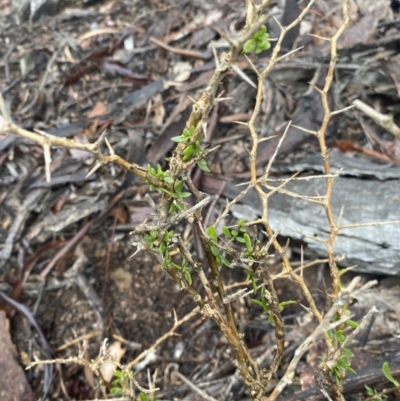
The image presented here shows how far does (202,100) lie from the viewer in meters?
0.94

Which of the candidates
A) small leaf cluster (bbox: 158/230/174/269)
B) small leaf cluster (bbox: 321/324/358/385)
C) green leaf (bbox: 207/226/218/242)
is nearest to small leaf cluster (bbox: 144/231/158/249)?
small leaf cluster (bbox: 158/230/174/269)

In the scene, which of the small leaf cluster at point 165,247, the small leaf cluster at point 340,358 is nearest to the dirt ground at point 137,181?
the small leaf cluster at point 340,358

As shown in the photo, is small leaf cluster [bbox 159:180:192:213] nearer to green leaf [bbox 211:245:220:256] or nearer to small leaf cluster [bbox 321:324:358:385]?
green leaf [bbox 211:245:220:256]

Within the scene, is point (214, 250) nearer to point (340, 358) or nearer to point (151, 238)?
point (151, 238)

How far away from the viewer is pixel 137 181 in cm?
223

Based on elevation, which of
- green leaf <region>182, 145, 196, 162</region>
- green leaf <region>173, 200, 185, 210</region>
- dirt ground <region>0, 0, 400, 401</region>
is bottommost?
dirt ground <region>0, 0, 400, 401</region>

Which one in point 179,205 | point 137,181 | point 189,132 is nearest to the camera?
point 189,132

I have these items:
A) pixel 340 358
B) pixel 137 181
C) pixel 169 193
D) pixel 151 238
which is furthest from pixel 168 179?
pixel 137 181

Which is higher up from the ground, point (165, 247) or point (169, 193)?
point (169, 193)

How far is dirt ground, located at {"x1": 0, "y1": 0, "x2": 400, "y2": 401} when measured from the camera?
5.74 ft

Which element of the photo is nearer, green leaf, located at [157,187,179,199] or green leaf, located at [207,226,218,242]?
green leaf, located at [157,187,179,199]

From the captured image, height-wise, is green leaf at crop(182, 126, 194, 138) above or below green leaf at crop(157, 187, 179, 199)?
above

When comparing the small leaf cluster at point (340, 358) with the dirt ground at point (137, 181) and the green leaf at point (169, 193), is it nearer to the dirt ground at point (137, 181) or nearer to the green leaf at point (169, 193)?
the dirt ground at point (137, 181)

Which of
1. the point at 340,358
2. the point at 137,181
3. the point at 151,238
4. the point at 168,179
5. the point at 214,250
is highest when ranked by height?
the point at 168,179
